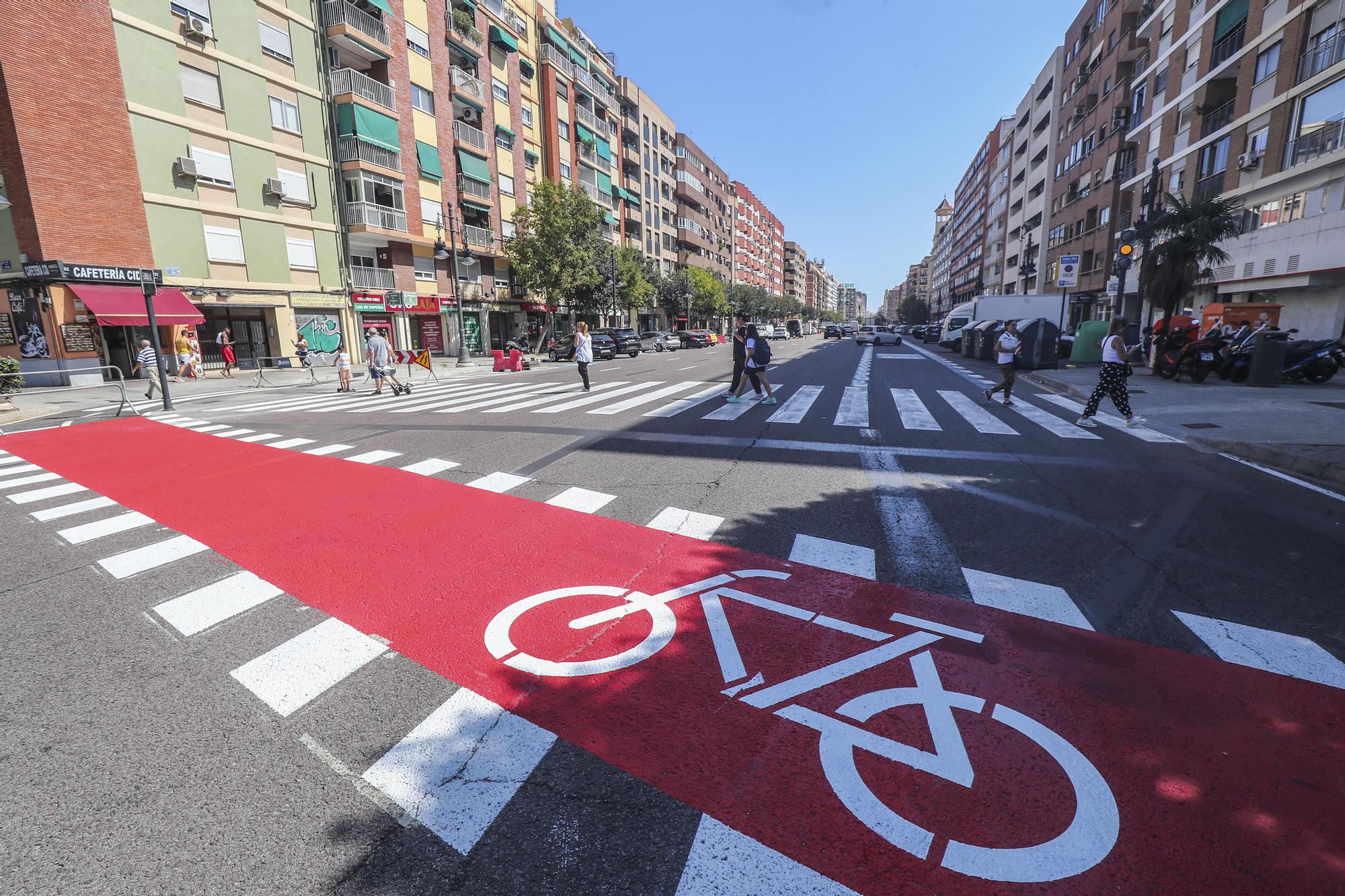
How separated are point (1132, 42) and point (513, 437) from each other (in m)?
45.5

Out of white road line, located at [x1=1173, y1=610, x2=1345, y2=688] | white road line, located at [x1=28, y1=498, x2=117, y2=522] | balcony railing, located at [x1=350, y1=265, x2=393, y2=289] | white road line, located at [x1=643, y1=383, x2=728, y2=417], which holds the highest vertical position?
balcony railing, located at [x1=350, y1=265, x2=393, y2=289]

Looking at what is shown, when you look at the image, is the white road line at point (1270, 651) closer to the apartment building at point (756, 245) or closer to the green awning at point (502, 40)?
the green awning at point (502, 40)

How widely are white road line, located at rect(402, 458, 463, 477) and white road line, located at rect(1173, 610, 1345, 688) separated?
6754mm

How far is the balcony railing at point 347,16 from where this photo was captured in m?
27.5

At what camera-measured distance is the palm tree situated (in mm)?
17094

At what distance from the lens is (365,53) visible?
29094 mm

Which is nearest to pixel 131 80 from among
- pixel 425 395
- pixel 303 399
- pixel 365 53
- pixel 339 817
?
pixel 365 53

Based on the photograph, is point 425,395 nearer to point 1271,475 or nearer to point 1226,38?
point 1271,475

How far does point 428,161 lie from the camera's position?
32281mm

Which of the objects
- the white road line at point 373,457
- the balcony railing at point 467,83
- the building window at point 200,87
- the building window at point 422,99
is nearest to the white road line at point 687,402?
the white road line at point 373,457

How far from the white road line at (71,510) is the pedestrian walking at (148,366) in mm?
12022

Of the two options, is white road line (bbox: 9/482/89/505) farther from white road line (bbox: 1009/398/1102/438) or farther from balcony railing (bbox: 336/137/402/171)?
balcony railing (bbox: 336/137/402/171)

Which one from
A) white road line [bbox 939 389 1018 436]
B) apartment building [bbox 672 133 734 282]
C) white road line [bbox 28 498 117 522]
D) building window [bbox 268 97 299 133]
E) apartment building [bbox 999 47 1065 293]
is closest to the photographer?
white road line [bbox 28 498 117 522]

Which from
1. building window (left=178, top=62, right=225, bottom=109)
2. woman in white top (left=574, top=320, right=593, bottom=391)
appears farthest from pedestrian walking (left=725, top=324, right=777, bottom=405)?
building window (left=178, top=62, right=225, bottom=109)
